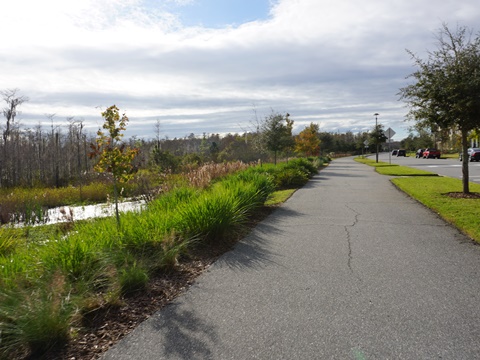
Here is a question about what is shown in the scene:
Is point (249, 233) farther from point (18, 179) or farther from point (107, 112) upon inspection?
point (18, 179)

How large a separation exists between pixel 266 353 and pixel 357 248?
3.86m

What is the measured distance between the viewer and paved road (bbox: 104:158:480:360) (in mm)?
3279

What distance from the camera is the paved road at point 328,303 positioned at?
129 inches

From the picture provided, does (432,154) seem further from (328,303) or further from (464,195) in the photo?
(328,303)

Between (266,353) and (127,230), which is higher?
(127,230)

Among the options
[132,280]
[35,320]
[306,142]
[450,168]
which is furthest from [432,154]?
[35,320]

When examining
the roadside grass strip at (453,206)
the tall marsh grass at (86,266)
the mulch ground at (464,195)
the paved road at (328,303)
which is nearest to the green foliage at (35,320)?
the tall marsh grass at (86,266)

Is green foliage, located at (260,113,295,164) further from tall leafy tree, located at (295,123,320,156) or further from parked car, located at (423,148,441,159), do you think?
parked car, located at (423,148,441,159)

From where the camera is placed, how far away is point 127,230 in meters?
5.81

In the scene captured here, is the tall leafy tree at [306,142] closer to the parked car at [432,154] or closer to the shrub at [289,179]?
the parked car at [432,154]

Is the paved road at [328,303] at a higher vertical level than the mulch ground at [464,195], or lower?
lower

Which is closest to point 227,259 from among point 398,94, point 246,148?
point 398,94

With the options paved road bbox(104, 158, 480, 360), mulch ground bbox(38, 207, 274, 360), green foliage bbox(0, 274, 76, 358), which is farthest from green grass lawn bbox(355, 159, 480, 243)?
green foliage bbox(0, 274, 76, 358)

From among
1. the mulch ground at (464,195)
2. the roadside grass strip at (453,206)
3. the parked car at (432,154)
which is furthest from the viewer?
the parked car at (432,154)
